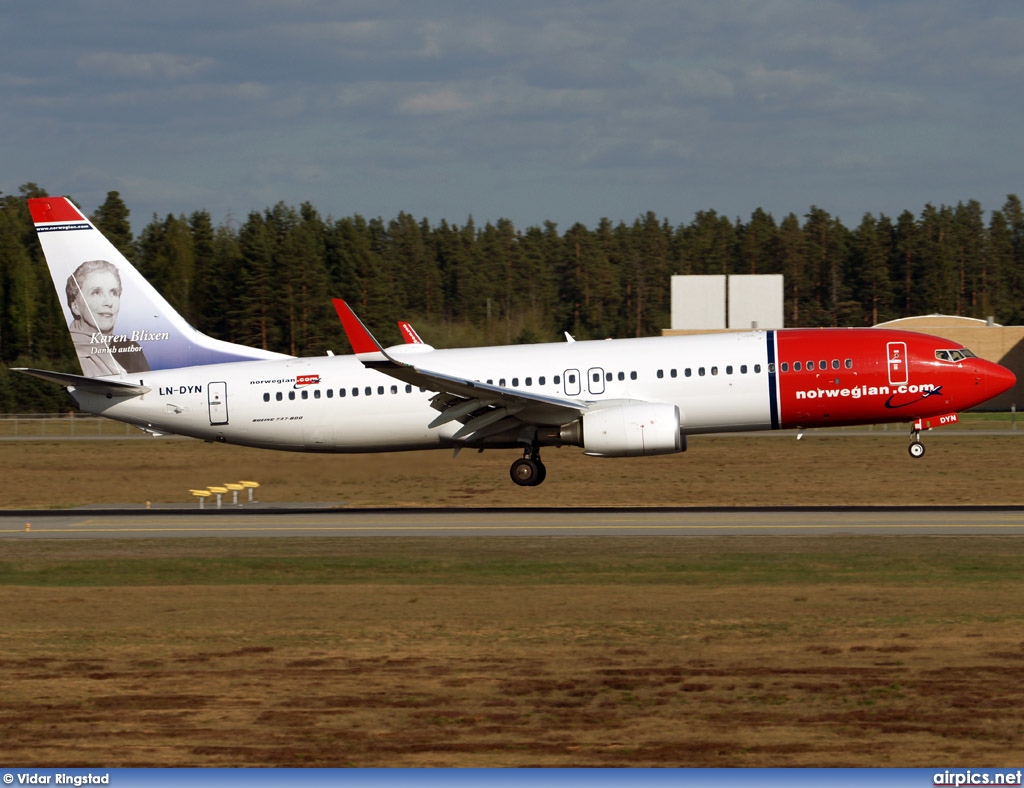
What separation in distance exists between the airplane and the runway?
2.09m

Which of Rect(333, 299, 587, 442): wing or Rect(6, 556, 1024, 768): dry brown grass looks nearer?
Rect(6, 556, 1024, 768): dry brown grass

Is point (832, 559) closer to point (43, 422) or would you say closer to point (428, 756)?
point (428, 756)

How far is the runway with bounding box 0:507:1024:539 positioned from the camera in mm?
29969

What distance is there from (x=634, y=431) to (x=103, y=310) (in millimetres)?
16184

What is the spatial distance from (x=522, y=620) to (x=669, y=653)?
3105 millimetres

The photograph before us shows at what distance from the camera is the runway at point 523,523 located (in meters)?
30.0

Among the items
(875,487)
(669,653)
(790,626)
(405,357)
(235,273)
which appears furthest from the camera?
(235,273)

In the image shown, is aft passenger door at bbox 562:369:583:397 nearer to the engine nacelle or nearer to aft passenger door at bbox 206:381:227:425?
the engine nacelle

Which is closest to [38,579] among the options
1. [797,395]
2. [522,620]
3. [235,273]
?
[522,620]

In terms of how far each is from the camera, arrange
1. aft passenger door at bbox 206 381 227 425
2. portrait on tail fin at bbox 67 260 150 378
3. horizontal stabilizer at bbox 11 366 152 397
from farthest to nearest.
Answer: portrait on tail fin at bbox 67 260 150 378
aft passenger door at bbox 206 381 227 425
horizontal stabilizer at bbox 11 366 152 397

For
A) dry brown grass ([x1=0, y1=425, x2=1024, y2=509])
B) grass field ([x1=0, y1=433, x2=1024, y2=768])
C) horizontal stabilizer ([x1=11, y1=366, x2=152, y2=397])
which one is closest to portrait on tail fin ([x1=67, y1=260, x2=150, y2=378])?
horizontal stabilizer ([x1=11, y1=366, x2=152, y2=397])

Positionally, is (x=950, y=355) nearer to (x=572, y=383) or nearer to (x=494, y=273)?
(x=572, y=383)

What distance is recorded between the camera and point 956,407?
114 feet

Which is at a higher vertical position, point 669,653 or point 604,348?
point 604,348
